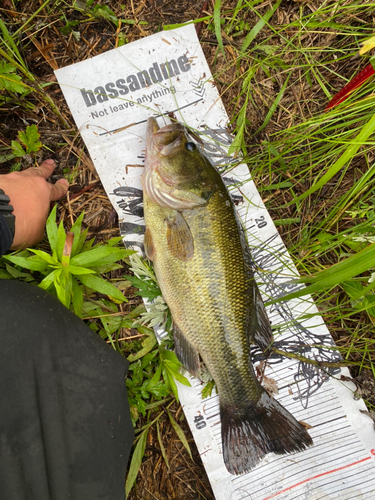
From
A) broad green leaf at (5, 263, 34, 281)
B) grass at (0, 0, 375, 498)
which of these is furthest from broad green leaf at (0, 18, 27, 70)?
broad green leaf at (5, 263, 34, 281)

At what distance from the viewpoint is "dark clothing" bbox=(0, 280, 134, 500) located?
1.85 metres

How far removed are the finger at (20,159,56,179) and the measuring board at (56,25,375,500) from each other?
0.31m

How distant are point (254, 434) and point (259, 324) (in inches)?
30.3

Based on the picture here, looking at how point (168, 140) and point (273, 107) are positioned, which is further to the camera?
point (273, 107)

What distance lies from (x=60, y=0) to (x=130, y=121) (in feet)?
3.13

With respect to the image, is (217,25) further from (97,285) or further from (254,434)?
(254,434)

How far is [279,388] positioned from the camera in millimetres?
2443

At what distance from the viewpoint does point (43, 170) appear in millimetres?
2336

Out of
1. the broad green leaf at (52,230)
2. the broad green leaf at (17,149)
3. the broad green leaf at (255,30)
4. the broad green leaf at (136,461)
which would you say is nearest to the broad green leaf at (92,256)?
the broad green leaf at (52,230)

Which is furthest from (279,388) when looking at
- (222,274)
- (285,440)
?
(222,274)

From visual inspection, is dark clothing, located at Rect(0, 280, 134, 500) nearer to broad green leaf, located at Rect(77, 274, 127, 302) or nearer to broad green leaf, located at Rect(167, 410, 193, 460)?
broad green leaf, located at Rect(77, 274, 127, 302)

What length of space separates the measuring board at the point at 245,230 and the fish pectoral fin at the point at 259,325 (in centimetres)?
13

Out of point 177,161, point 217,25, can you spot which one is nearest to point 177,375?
point 177,161

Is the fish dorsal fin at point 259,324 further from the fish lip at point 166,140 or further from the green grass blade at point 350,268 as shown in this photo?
the fish lip at point 166,140
